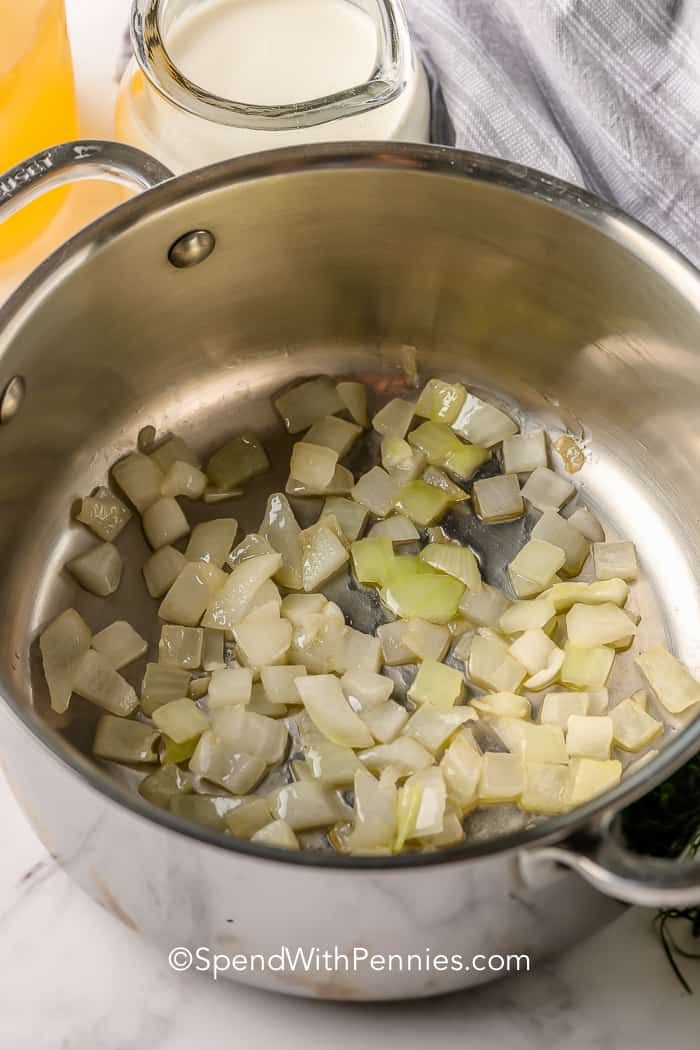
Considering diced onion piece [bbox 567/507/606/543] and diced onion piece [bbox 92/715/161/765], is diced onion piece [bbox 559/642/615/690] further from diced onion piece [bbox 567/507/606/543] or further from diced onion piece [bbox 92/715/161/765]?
diced onion piece [bbox 92/715/161/765]

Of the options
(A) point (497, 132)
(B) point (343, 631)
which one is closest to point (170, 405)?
(B) point (343, 631)

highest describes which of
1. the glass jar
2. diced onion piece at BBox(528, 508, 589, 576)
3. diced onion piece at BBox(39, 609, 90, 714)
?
the glass jar

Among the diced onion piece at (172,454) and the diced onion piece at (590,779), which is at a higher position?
the diced onion piece at (590,779)

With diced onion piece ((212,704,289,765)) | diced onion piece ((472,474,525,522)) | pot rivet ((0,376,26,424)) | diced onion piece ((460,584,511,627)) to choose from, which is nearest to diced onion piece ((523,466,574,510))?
diced onion piece ((472,474,525,522))

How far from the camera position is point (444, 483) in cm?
112

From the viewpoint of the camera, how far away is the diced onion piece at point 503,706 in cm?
98

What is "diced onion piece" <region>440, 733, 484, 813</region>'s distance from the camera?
0.92 m

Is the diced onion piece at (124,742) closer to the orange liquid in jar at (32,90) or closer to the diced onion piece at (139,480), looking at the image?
the diced onion piece at (139,480)

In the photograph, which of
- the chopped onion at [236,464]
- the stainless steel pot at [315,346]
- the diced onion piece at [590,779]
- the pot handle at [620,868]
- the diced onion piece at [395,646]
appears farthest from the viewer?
the chopped onion at [236,464]

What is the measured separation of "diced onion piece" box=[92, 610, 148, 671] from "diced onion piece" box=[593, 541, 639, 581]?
395 millimetres

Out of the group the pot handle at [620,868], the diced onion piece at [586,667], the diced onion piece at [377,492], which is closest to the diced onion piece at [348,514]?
the diced onion piece at [377,492]

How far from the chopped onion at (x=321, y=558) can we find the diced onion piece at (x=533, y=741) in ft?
0.66

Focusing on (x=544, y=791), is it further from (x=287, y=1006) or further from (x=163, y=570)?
(x=163, y=570)

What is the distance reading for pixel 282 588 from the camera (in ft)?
3.52
